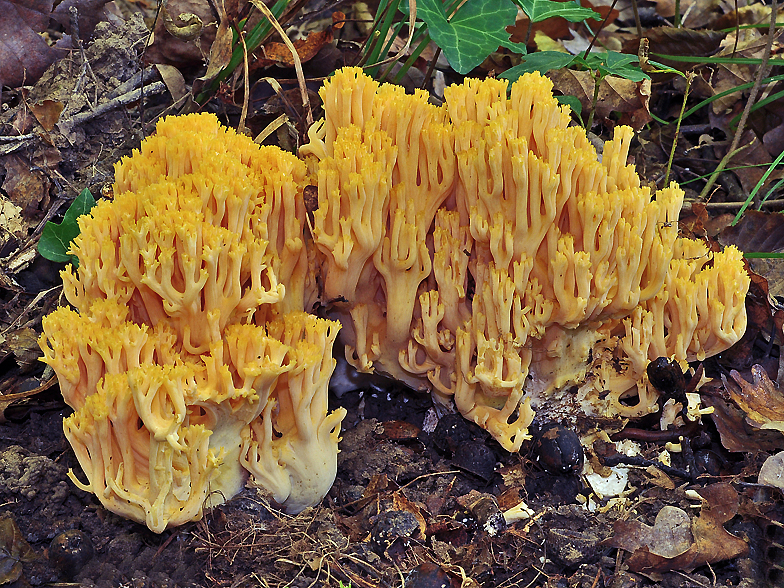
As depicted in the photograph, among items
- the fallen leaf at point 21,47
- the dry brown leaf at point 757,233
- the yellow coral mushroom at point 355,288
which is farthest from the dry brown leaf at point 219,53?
the dry brown leaf at point 757,233

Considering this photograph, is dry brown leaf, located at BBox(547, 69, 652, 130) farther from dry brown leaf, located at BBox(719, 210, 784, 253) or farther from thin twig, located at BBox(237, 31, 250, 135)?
thin twig, located at BBox(237, 31, 250, 135)

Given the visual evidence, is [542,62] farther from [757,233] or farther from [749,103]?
[757,233]

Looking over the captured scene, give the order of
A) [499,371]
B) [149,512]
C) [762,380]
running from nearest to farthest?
[149,512], [499,371], [762,380]

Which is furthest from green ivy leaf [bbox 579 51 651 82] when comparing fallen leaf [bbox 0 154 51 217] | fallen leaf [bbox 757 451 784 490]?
fallen leaf [bbox 0 154 51 217]

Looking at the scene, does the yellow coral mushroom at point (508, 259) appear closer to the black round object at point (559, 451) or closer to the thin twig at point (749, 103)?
the black round object at point (559, 451)

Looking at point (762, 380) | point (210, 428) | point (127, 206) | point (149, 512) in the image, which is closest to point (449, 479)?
point (210, 428)

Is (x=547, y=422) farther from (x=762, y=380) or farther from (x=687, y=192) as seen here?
(x=687, y=192)

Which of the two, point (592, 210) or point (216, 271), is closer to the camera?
point (216, 271)

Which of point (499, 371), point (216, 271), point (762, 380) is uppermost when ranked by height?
point (216, 271)
